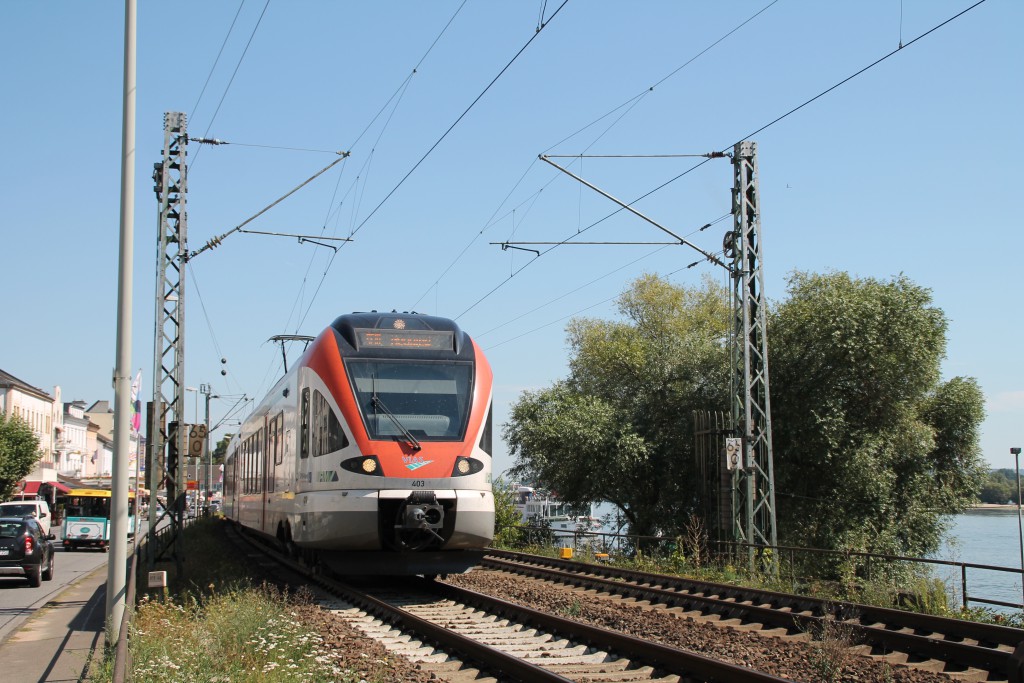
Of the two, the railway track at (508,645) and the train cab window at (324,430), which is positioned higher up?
the train cab window at (324,430)

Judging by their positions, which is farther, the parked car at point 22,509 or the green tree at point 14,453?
the green tree at point 14,453

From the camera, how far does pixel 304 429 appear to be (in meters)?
15.5

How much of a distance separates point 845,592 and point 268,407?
11826mm

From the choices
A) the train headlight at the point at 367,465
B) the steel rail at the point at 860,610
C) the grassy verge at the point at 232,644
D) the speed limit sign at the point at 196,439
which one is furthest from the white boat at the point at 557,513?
the grassy verge at the point at 232,644

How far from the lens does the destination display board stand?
581 inches

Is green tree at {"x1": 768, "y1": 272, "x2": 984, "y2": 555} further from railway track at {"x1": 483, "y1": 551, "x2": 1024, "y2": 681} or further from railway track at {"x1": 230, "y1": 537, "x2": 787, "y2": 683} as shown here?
railway track at {"x1": 230, "y1": 537, "x2": 787, "y2": 683}

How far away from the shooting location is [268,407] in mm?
21000

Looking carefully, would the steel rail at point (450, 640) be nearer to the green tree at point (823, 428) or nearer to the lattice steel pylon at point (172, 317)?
the lattice steel pylon at point (172, 317)

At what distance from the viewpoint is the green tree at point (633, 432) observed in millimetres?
35844

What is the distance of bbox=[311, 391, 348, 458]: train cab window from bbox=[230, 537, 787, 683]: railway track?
7.15 ft

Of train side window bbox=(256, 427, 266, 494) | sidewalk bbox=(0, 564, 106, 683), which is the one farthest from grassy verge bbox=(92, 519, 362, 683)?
train side window bbox=(256, 427, 266, 494)

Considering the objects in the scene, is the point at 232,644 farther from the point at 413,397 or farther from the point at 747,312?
the point at 747,312

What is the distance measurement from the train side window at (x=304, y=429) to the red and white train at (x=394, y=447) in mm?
17

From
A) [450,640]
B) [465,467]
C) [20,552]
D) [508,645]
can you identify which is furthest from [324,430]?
[20,552]
